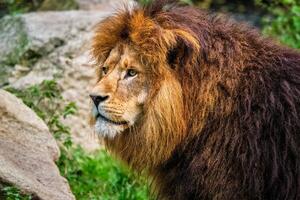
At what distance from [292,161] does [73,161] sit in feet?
9.93

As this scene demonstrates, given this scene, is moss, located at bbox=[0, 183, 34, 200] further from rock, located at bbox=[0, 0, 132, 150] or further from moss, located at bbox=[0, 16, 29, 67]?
moss, located at bbox=[0, 16, 29, 67]

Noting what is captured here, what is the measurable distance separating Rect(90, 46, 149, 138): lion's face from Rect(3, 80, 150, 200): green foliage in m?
1.81

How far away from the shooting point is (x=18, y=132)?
7191 millimetres

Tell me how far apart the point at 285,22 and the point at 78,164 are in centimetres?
360

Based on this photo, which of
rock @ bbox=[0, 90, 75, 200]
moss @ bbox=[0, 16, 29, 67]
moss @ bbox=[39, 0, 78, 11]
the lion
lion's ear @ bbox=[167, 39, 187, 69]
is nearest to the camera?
the lion

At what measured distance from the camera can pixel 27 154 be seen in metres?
6.98

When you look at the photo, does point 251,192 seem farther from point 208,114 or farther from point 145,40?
point 145,40

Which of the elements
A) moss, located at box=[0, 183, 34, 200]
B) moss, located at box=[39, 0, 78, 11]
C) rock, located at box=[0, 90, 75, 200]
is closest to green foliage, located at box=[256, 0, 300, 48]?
moss, located at box=[39, 0, 78, 11]

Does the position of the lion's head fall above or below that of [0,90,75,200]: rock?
above

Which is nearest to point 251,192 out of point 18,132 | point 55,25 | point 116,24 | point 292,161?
point 292,161

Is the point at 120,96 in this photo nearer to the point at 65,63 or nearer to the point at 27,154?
the point at 27,154

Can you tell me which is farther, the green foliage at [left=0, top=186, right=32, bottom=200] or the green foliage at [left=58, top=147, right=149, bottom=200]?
the green foliage at [left=58, top=147, right=149, bottom=200]

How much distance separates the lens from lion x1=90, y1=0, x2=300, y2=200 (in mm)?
5852

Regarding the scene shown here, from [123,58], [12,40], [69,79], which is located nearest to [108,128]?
[123,58]
